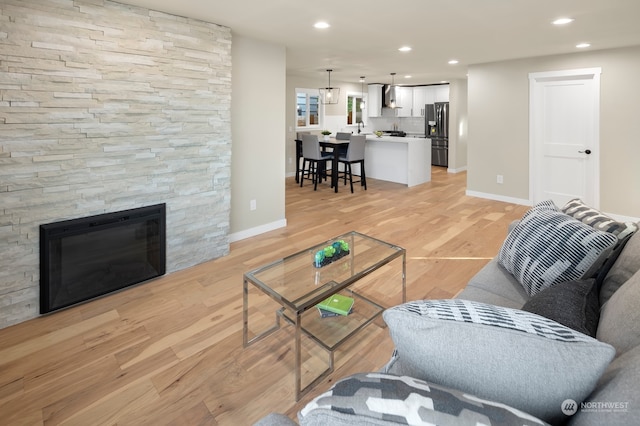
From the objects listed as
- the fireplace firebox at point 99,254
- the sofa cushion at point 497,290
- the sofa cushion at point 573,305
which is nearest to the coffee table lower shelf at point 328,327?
the sofa cushion at point 497,290

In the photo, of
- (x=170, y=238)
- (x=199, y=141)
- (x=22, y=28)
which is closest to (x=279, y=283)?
(x=170, y=238)

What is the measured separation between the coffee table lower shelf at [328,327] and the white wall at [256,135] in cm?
208

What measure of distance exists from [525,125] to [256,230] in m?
4.43

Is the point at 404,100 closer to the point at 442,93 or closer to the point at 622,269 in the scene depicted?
the point at 442,93

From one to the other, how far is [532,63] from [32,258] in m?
6.45

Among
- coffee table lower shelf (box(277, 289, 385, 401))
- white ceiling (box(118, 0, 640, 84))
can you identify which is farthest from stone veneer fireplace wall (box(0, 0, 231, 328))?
coffee table lower shelf (box(277, 289, 385, 401))

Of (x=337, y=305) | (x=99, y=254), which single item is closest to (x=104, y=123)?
(x=99, y=254)

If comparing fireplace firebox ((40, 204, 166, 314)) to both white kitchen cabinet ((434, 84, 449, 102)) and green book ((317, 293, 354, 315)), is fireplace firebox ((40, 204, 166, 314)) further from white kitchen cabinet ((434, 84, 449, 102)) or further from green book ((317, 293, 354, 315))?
white kitchen cabinet ((434, 84, 449, 102))

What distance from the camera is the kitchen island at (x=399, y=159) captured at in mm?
7223

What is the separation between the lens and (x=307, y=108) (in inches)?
336

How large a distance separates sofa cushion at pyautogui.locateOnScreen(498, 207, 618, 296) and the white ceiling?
2.04 m

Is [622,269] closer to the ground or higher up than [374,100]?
closer to the ground

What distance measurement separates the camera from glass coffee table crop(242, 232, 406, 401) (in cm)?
185

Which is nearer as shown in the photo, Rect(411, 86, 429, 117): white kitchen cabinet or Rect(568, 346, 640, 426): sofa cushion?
Rect(568, 346, 640, 426): sofa cushion
